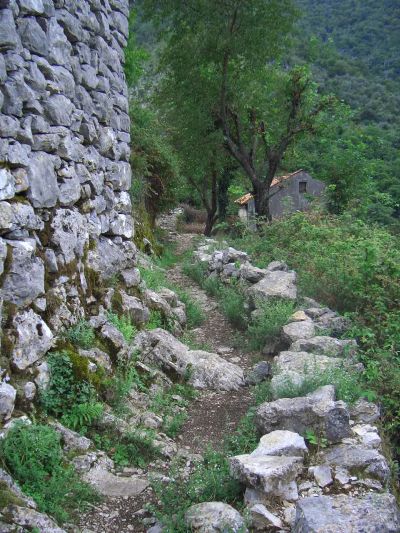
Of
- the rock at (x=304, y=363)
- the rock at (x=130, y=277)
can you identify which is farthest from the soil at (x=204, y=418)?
the rock at (x=130, y=277)

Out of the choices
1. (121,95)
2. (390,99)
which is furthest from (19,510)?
(390,99)

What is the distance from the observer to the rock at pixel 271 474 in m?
3.44

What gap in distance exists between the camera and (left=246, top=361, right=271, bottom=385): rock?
19.3ft

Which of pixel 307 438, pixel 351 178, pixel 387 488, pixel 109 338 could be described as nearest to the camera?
pixel 387 488

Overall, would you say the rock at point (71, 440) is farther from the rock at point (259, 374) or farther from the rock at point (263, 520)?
the rock at point (259, 374)

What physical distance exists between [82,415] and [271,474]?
5.05 feet

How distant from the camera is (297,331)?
6398 millimetres

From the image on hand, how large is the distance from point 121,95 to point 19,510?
16.4ft

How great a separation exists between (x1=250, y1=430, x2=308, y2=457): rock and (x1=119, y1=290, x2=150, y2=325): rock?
2.42 metres

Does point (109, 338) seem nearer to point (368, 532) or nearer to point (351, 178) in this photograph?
point (368, 532)

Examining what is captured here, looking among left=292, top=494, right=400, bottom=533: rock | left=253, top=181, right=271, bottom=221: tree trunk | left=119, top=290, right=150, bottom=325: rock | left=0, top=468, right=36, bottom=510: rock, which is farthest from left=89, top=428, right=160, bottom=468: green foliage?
left=253, top=181, right=271, bottom=221: tree trunk

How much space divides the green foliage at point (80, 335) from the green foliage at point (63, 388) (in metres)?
0.23

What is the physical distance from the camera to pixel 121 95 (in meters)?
6.56

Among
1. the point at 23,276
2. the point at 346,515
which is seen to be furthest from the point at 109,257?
the point at 346,515
